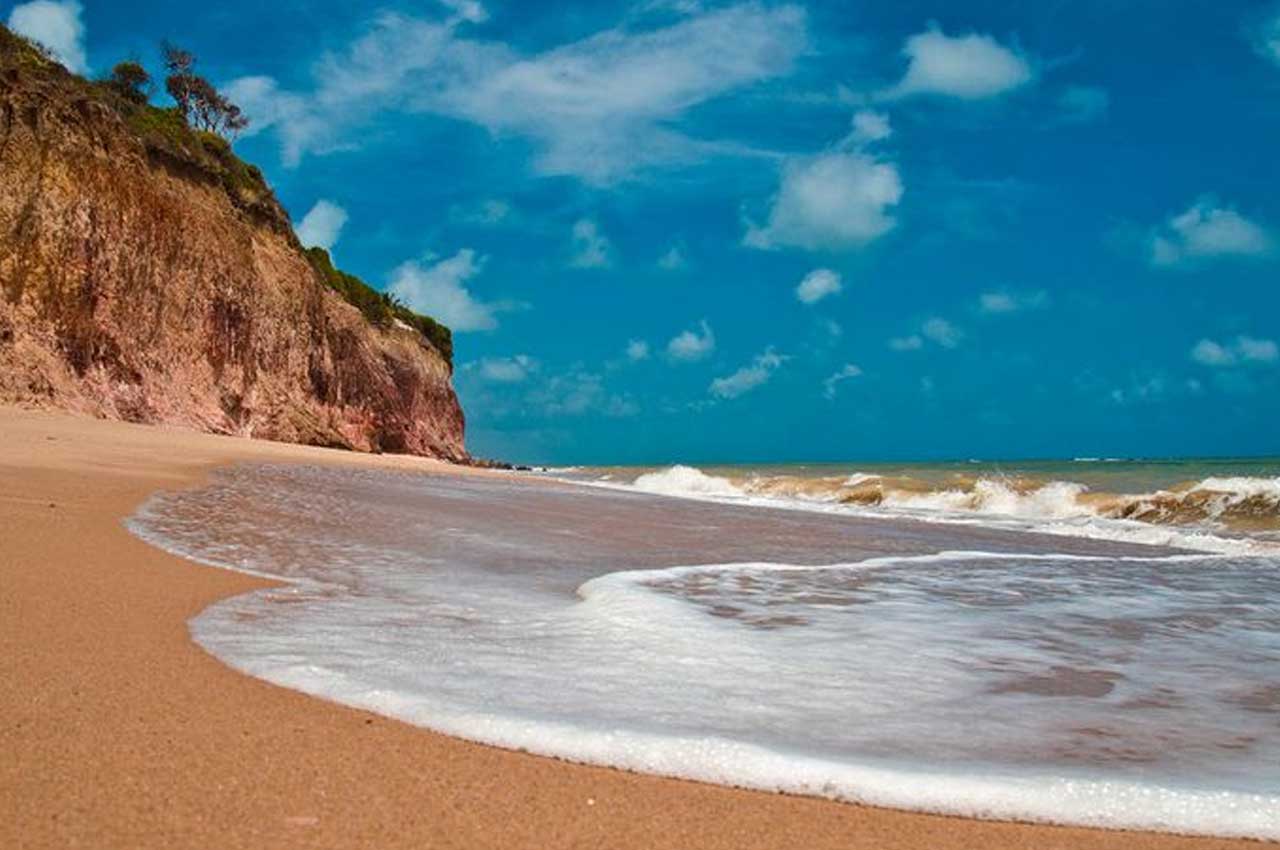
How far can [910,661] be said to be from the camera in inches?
144

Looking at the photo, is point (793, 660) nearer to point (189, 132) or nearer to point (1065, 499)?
point (1065, 499)

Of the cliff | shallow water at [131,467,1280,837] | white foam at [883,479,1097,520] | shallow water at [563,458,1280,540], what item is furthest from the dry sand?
white foam at [883,479,1097,520]

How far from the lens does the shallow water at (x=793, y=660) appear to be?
2340 mm

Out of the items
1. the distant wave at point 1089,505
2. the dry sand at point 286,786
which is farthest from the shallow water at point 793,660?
the distant wave at point 1089,505

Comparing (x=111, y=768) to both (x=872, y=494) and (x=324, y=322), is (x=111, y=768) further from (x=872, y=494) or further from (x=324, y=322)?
(x=324, y=322)

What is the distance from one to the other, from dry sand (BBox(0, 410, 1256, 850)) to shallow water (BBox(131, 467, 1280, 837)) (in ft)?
0.42

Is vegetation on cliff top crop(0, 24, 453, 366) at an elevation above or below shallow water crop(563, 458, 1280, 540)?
above

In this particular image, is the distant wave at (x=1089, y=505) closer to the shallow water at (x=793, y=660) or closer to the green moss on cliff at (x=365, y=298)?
the shallow water at (x=793, y=660)

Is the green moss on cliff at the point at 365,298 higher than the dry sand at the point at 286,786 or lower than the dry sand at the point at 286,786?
higher

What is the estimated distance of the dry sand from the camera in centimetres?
178

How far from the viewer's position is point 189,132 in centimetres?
2886

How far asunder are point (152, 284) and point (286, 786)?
2404cm

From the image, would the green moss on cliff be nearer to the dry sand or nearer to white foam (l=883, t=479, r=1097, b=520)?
white foam (l=883, t=479, r=1097, b=520)

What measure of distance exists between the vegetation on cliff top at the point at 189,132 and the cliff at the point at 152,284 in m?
0.10
